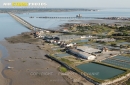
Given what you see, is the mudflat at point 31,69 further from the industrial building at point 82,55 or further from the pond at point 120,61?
the pond at point 120,61

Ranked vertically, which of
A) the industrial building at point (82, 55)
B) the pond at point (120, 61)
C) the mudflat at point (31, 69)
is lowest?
the mudflat at point (31, 69)

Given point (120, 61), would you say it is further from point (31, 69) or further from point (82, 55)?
point (31, 69)

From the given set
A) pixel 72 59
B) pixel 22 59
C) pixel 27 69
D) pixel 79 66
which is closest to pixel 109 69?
pixel 79 66

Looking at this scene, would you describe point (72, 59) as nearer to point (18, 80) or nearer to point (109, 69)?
point (109, 69)

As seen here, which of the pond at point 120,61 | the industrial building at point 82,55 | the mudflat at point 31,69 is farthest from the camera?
the industrial building at point 82,55

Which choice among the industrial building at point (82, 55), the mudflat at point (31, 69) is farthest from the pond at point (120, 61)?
the mudflat at point (31, 69)

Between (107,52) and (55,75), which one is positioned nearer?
(55,75)

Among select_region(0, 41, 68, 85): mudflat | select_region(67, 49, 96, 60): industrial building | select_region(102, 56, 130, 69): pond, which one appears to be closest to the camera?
select_region(0, 41, 68, 85): mudflat

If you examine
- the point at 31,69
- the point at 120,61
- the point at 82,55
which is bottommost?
the point at 31,69

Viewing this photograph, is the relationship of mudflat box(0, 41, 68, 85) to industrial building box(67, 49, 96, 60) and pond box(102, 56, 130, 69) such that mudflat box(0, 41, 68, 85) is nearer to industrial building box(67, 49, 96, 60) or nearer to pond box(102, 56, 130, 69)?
industrial building box(67, 49, 96, 60)

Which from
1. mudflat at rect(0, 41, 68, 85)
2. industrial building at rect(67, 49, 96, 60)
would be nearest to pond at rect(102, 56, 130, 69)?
industrial building at rect(67, 49, 96, 60)

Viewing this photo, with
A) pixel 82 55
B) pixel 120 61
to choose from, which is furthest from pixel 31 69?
pixel 120 61
